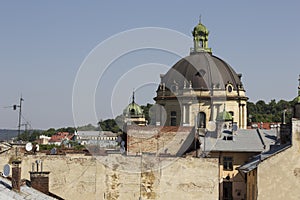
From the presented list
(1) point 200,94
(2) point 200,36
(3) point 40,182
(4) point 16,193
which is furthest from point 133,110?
(4) point 16,193

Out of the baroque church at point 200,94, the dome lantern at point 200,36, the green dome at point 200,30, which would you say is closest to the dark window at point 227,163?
the baroque church at point 200,94

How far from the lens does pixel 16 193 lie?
2614 cm

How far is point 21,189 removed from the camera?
90.8 ft

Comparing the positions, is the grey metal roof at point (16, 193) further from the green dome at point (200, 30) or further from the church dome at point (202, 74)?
the green dome at point (200, 30)

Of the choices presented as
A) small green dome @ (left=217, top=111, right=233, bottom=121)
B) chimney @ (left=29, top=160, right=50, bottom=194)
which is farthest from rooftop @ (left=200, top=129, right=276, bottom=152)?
chimney @ (left=29, top=160, right=50, bottom=194)

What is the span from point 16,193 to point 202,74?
64299mm

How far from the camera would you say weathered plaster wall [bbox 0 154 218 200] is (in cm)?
4212

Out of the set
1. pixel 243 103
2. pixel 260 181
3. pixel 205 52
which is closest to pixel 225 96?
pixel 243 103

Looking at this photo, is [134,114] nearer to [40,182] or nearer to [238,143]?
[238,143]

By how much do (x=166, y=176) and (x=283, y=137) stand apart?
41.3ft

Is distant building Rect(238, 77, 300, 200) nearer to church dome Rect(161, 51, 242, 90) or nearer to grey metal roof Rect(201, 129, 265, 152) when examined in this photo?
grey metal roof Rect(201, 129, 265, 152)

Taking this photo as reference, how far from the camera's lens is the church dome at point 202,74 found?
8800cm

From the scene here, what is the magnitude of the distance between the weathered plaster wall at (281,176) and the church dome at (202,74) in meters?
46.1

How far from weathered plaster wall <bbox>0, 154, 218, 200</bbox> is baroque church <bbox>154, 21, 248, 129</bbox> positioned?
139 ft
